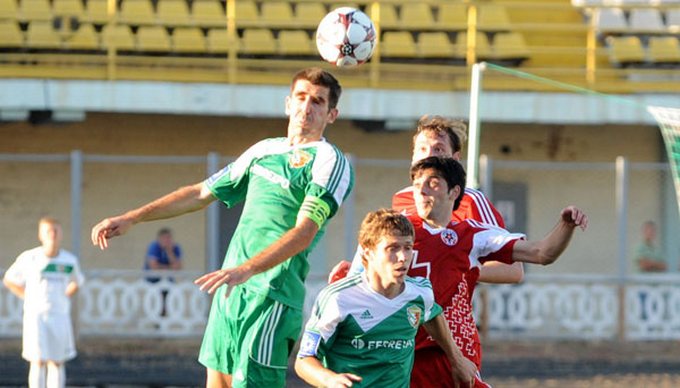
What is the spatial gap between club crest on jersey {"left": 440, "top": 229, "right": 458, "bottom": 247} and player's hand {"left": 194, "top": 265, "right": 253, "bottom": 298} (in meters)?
1.06

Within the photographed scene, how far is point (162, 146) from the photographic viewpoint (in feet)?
63.4

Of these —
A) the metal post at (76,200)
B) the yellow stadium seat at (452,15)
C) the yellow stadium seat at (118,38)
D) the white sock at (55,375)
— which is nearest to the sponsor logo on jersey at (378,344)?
the white sock at (55,375)

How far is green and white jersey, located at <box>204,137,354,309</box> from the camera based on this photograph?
243 inches

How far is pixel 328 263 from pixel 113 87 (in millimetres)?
3548

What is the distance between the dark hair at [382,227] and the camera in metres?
5.54

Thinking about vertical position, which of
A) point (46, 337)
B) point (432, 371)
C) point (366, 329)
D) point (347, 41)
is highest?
point (347, 41)

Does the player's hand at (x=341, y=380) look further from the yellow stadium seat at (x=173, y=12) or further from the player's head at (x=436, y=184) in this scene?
the yellow stadium seat at (x=173, y=12)

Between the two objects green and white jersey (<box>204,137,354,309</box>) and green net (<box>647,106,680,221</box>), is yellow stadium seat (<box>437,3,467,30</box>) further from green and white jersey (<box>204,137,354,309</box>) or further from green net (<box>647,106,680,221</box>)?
green and white jersey (<box>204,137,354,309</box>)

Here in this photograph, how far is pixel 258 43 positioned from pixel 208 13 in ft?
2.78

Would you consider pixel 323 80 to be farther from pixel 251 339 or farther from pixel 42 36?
pixel 42 36

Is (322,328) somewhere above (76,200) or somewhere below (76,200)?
below

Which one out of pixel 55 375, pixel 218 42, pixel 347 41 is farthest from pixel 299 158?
pixel 218 42

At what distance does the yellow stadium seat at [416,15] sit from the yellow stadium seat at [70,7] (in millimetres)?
4325

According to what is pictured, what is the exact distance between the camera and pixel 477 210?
6.61m
